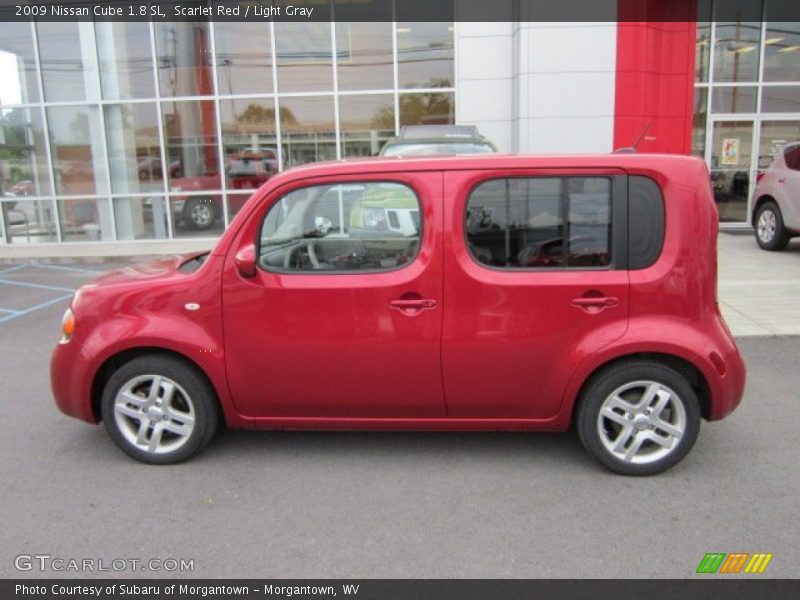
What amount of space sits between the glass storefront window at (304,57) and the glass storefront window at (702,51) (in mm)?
7264

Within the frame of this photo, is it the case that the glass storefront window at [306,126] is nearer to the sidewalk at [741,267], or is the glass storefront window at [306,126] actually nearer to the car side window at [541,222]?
the sidewalk at [741,267]

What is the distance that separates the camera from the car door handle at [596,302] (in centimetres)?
341

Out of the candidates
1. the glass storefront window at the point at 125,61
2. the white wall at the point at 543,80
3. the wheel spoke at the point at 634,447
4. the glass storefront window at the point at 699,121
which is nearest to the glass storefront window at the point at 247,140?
the glass storefront window at the point at 125,61

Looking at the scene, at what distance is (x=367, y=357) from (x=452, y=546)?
108cm

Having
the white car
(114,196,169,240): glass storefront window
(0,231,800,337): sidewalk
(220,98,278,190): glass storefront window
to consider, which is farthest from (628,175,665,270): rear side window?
(114,196,169,240): glass storefront window

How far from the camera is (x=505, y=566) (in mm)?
2805

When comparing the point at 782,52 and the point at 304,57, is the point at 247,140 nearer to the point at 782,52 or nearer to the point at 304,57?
the point at 304,57

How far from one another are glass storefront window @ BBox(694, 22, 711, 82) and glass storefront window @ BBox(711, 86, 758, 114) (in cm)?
40

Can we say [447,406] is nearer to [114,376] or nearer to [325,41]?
[114,376]

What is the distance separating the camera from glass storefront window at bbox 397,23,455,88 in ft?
42.3

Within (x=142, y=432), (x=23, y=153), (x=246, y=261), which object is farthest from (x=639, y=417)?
A: (x=23, y=153)

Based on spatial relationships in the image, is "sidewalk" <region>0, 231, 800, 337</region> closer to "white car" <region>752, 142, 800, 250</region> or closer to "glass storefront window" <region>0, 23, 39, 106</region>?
"white car" <region>752, 142, 800, 250</region>

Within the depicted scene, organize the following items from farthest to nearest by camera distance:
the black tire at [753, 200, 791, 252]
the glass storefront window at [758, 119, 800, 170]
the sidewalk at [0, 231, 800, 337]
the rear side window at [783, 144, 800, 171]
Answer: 1. the glass storefront window at [758, 119, 800, 170]
2. the black tire at [753, 200, 791, 252]
3. the rear side window at [783, 144, 800, 171]
4. the sidewalk at [0, 231, 800, 337]
